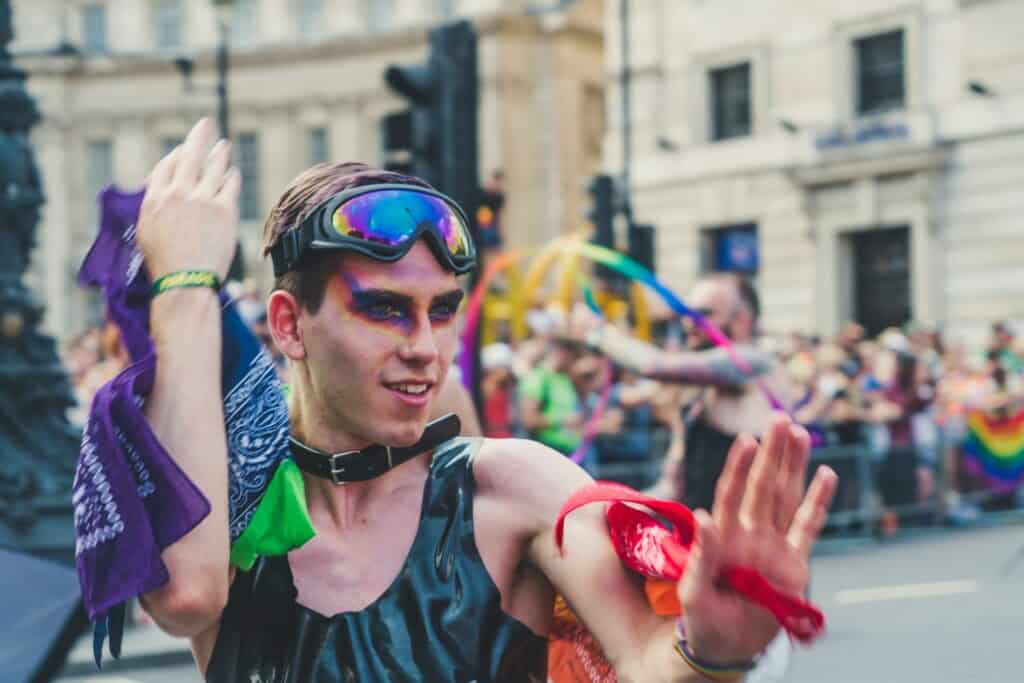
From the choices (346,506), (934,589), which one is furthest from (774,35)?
(346,506)

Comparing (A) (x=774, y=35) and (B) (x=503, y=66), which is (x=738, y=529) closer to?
(A) (x=774, y=35)

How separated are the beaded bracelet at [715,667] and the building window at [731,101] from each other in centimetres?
3101

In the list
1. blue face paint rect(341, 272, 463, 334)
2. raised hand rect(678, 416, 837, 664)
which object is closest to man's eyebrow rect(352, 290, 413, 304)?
blue face paint rect(341, 272, 463, 334)

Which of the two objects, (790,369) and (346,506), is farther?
(790,369)

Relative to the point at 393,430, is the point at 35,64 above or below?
above

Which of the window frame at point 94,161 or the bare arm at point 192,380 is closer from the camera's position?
the bare arm at point 192,380

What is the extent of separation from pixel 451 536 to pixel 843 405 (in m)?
12.5

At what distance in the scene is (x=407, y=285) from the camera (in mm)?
2242

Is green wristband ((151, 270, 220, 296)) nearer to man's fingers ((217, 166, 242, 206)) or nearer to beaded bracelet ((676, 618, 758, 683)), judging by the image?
man's fingers ((217, 166, 242, 206))

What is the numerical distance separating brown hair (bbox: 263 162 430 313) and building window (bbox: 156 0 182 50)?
5549 cm

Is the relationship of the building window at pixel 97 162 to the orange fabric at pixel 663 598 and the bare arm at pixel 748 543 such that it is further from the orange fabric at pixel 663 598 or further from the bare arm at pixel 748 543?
the bare arm at pixel 748 543

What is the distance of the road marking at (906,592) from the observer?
10.5 metres

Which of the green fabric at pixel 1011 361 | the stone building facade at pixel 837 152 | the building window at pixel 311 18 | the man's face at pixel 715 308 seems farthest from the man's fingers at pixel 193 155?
the building window at pixel 311 18

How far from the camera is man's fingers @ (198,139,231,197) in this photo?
2.18 m
